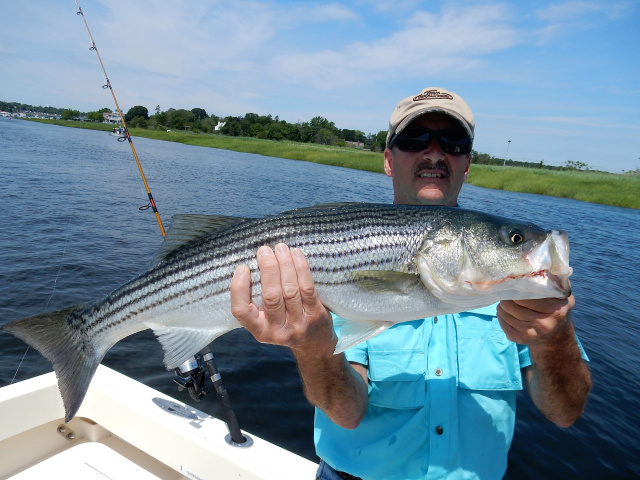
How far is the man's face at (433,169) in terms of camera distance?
351cm

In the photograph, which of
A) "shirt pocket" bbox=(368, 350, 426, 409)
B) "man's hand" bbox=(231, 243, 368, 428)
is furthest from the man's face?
"man's hand" bbox=(231, 243, 368, 428)

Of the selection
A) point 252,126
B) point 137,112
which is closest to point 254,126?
point 252,126

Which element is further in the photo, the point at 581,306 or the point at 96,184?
the point at 96,184

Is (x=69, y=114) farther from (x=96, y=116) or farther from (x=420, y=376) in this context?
(x=420, y=376)

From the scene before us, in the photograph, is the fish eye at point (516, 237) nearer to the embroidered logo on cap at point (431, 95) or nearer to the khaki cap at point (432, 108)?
the khaki cap at point (432, 108)

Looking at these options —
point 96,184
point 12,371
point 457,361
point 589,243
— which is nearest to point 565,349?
point 457,361

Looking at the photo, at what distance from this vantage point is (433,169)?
3502mm

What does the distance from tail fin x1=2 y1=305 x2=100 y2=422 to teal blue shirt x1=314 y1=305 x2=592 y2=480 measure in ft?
5.03

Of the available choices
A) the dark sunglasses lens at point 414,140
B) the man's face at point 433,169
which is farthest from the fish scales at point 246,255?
the dark sunglasses lens at point 414,140

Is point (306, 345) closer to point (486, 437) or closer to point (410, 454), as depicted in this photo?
point (410, 454)

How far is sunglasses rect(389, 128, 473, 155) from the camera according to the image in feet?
11.5

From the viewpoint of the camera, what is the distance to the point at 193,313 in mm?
2545

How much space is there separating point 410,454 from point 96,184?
23506mm

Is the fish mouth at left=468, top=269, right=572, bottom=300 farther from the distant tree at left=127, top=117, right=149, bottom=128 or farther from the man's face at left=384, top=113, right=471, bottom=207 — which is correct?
the distant tree at left=127, top=117, right=149, bottom=128
